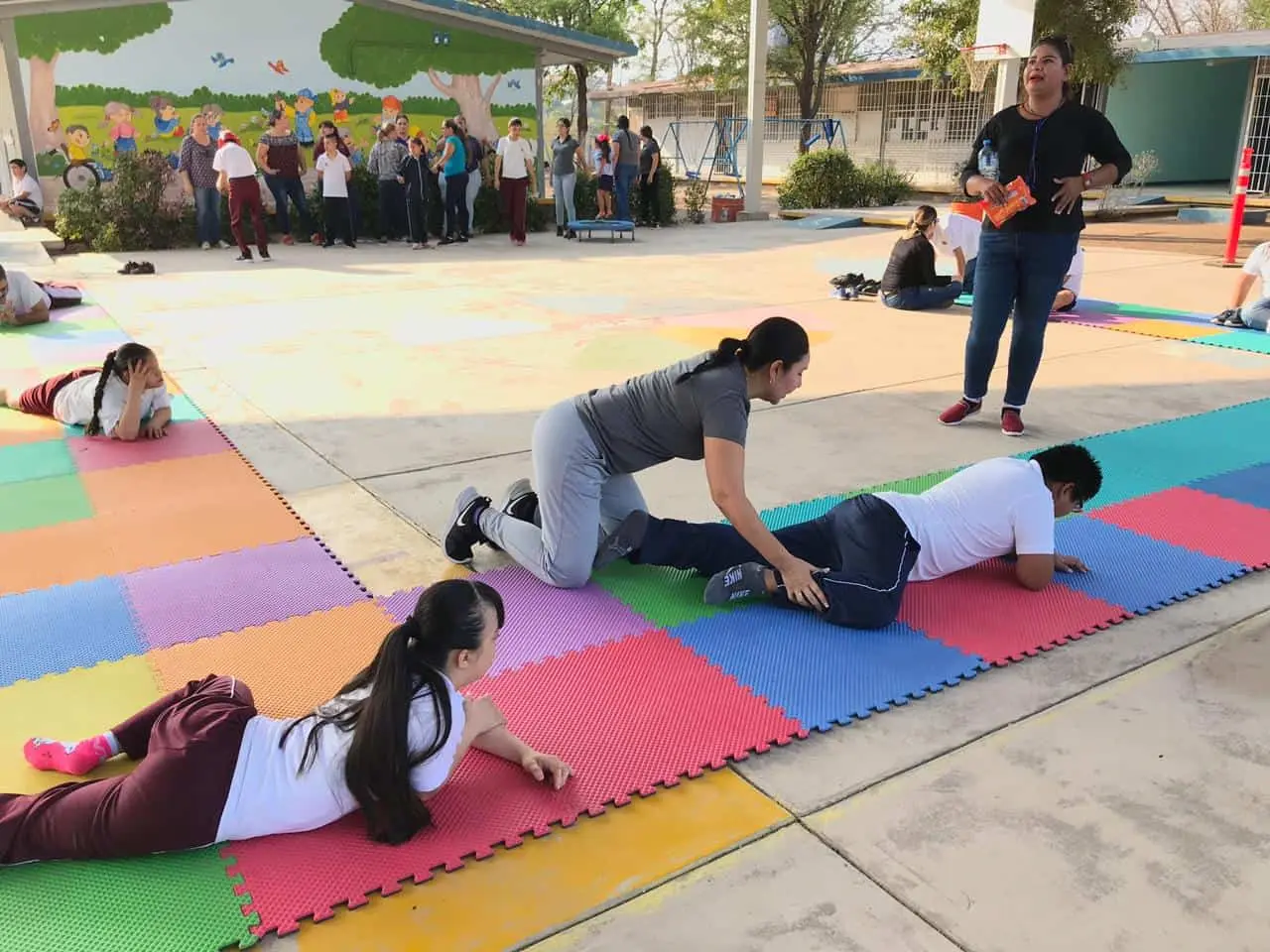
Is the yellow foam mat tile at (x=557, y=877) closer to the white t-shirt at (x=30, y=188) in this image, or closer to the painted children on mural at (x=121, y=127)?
the painted children on mural at (x=121, y=127)

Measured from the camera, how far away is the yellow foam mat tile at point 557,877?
2.19 m

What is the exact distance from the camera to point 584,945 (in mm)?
2156

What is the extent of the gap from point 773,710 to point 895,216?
17443 millimetres

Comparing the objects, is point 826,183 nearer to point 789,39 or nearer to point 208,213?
point 789,39

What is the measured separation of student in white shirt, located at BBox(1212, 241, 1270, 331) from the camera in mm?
8242

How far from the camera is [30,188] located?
15.2 m

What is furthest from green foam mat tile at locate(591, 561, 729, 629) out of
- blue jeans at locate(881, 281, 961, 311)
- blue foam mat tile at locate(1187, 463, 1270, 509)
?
blue jeans at locate(881, 281, 961, 311)

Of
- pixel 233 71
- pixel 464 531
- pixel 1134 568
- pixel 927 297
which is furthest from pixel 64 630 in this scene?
pixel 233 71

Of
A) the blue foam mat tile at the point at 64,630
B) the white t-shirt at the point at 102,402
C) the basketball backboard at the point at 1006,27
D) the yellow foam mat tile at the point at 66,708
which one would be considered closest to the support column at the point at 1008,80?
the basketball backboard at the point at 1006,27

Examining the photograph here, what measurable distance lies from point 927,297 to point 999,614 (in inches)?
250

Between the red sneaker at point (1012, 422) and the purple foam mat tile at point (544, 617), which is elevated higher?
the red sneaker at point (1012, 422)

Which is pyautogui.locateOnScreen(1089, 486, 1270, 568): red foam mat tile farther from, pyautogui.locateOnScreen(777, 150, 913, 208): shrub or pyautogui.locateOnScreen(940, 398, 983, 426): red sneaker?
pyautogui.locateOnScreen(777, 150, 913, 208): shrub

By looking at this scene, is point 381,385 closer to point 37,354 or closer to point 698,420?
point 37,354

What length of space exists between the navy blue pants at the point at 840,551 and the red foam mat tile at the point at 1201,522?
142cm
